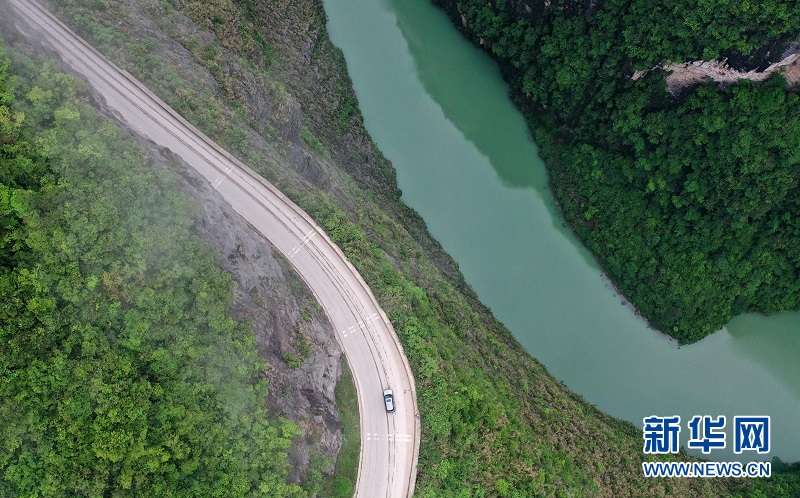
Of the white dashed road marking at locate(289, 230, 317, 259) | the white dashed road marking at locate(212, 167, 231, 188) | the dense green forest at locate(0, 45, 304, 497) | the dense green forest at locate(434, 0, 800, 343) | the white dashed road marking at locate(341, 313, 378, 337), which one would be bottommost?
the dense green forest at locate(0, 45, 304, 497)

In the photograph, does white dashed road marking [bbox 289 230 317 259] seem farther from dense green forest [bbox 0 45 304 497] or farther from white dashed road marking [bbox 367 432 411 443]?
white dashed road marking [bbox 367 432 411 443]

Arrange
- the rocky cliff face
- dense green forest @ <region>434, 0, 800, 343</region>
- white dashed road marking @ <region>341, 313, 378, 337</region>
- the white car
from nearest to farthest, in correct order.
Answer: the rocky cliff face, the white car, white dashed road marking @ <region>341, 313, 378, 337</region>, dense green forest @ <region>434, 0, 800, 343</region>

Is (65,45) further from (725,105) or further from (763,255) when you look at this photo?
(763,255)

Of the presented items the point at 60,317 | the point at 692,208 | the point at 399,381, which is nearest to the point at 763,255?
the point at 692,208

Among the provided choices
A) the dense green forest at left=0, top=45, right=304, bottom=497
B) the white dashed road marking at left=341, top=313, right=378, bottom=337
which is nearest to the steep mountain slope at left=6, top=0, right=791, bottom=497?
the white dashed road marking at left=341, top=313, right=378, bottom=337

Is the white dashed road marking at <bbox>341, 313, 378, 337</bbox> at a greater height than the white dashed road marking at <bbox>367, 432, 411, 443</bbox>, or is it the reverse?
the white dashed road marking at <bbox>341, 313, 378, 337</bbox>

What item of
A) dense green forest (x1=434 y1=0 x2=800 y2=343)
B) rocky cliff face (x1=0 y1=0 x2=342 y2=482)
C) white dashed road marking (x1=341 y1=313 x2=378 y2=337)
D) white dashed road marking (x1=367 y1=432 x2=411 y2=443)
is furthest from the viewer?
dense green forest (x1=434 y1=0 x2=800 y2=343)
